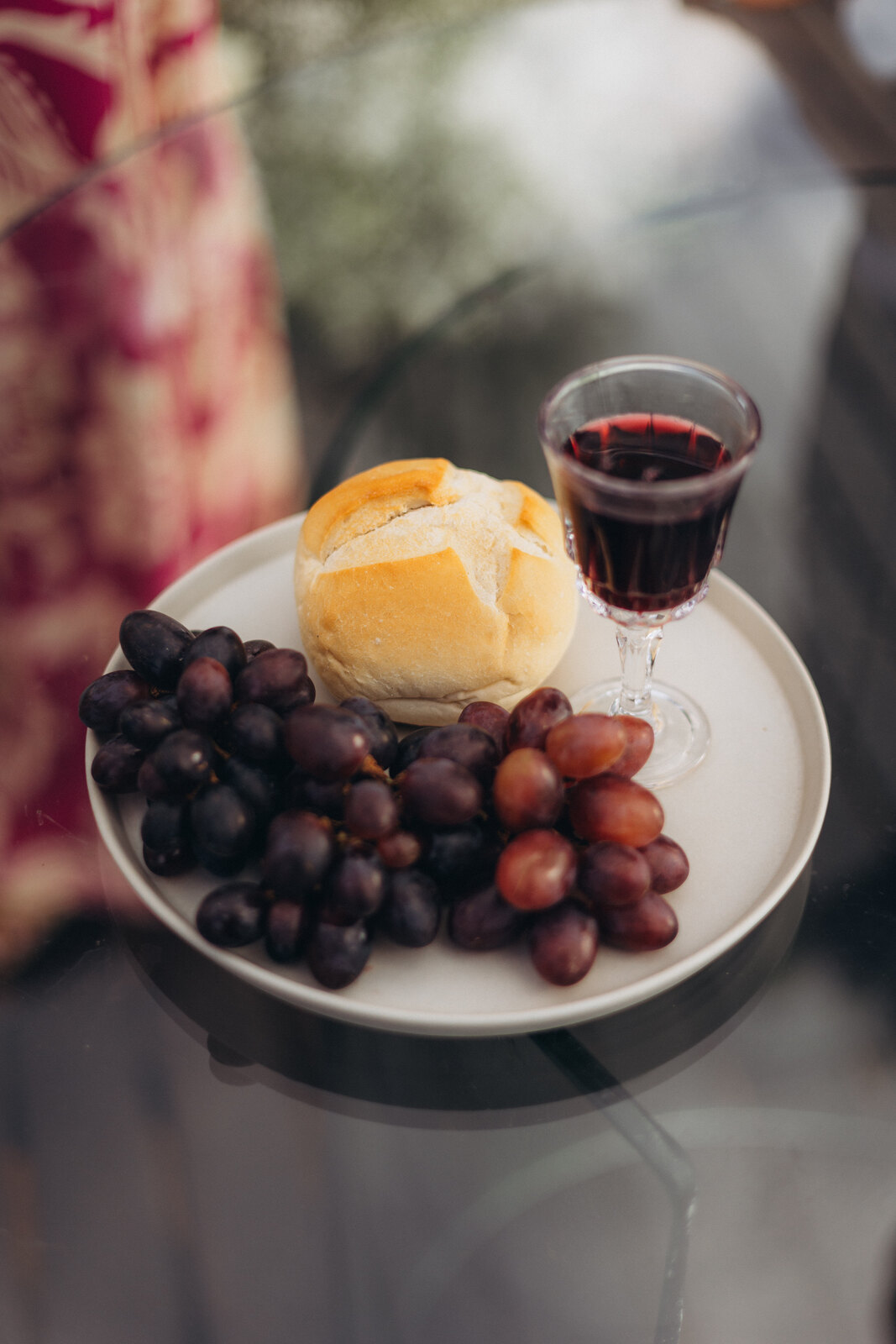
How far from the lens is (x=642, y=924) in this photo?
680 millimetres

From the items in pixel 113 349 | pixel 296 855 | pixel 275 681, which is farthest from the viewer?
pixel 113 349

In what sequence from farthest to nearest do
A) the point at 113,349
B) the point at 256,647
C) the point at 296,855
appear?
the point at 113,349, the point at 256,647, the point at 296,855

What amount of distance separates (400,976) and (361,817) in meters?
0.11

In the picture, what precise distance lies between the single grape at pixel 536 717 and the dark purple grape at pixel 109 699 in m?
0.28

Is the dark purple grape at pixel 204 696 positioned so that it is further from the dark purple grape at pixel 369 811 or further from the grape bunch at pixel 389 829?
the dark purple grape at pixel 369 811

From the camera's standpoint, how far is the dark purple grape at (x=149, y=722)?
74 centimetres

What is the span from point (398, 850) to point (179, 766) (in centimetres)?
16

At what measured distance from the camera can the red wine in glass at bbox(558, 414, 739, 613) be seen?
0.75 metres

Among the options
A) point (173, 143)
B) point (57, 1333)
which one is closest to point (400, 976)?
point (57, 1333)

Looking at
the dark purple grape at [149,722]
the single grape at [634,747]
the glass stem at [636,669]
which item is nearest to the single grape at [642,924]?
the single grape at [634,747]

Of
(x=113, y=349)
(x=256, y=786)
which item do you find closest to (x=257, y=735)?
(x=256, y=786)

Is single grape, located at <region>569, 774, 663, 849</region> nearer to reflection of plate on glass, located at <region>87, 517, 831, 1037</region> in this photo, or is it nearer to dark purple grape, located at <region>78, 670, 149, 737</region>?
reflection of plate on glass, located at <region>87, 517, 831, 1037</region>

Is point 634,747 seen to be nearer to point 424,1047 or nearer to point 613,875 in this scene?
point 613,875

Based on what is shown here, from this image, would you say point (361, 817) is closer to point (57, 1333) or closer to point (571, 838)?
point (571, 838)
